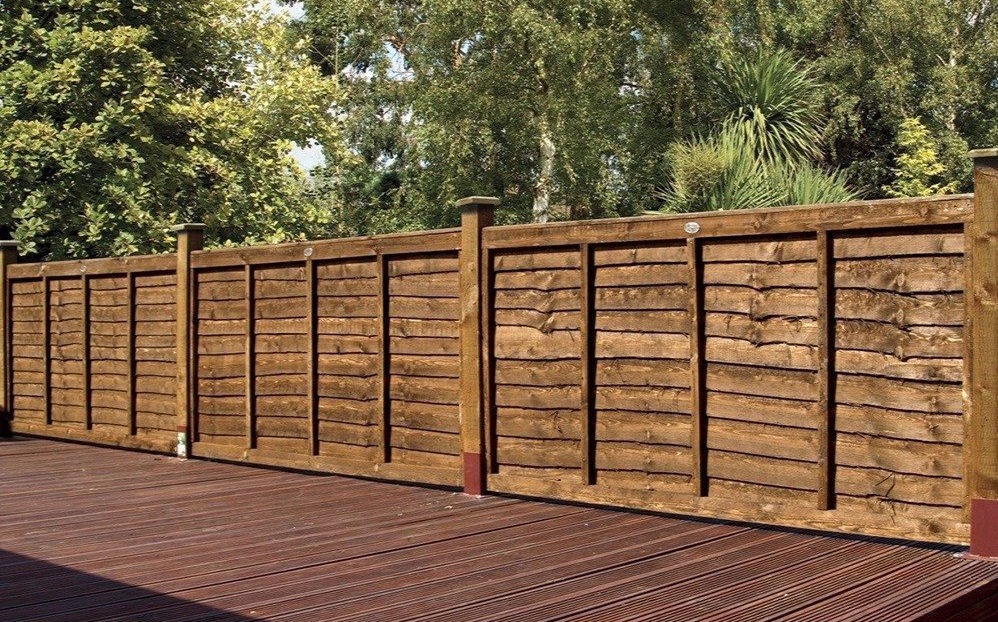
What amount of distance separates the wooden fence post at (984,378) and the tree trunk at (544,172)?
21.8 m

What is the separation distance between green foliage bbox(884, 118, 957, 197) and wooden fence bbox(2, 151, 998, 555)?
67.8ft

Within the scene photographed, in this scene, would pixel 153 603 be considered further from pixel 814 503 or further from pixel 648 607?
pixel 814 503

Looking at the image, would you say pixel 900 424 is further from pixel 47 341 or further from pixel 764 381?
pixel 47 341

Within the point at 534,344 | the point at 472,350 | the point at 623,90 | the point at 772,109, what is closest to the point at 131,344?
the point at 472,350

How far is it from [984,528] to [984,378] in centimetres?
66

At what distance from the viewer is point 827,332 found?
5.52m

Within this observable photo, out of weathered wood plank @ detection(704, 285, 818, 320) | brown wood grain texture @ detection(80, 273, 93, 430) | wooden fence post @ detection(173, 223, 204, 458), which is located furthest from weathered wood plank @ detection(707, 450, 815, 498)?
brown wood grain texture @ detection(80, 273, 93, 430)

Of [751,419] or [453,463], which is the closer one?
[751,419]

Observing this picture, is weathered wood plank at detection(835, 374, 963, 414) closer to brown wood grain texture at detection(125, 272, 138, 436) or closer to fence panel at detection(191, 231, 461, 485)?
fence panel at detection(191, 231, 461, 485)

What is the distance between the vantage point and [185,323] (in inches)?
374

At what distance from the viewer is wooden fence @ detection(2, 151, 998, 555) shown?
17.0 ft

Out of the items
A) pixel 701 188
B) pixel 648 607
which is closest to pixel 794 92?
pixel 701 188

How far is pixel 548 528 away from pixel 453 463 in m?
1.40

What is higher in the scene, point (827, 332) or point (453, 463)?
point (827, 332)
